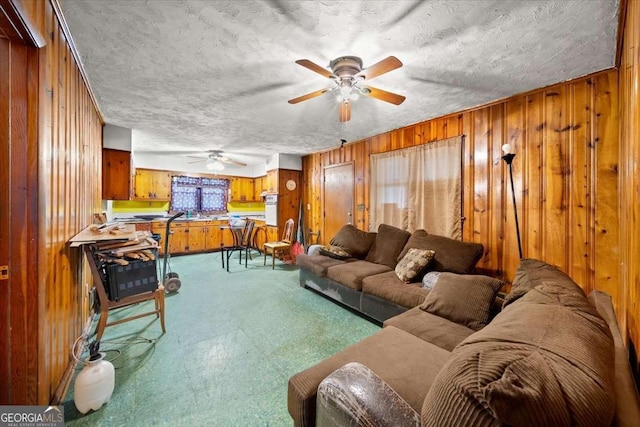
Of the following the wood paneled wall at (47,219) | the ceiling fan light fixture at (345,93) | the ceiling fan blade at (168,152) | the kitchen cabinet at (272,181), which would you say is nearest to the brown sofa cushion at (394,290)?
the ceiling fan light fixture at (345,93)

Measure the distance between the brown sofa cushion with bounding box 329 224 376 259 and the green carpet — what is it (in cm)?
84

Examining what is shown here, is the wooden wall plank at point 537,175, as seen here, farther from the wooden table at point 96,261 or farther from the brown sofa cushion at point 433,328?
the wooden table at point 96,261

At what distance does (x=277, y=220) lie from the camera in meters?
5.84

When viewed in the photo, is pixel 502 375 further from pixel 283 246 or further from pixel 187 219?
pixel 187 219

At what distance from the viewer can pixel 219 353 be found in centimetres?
214

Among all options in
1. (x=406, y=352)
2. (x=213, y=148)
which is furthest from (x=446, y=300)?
(x=213, y=148)

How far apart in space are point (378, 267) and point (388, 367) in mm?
1957

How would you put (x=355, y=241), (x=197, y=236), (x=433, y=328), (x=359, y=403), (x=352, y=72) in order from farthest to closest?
(x=197, y=236) → (x=355, y=241) → (x=352, y=72) → (x=433, y=328) → (x=359, y=403)

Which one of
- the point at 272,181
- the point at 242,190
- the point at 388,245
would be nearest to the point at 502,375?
the point at 388,245

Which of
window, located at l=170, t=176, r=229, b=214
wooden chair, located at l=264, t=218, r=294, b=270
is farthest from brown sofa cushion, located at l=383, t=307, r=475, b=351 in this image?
window, located at l=170, t=176, r=229, b=214

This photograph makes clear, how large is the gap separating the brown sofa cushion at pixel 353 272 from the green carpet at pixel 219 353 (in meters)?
0.36

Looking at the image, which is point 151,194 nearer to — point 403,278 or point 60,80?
point 60,80

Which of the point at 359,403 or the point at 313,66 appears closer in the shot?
the point at 359,403

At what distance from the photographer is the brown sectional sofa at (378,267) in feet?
8.27
